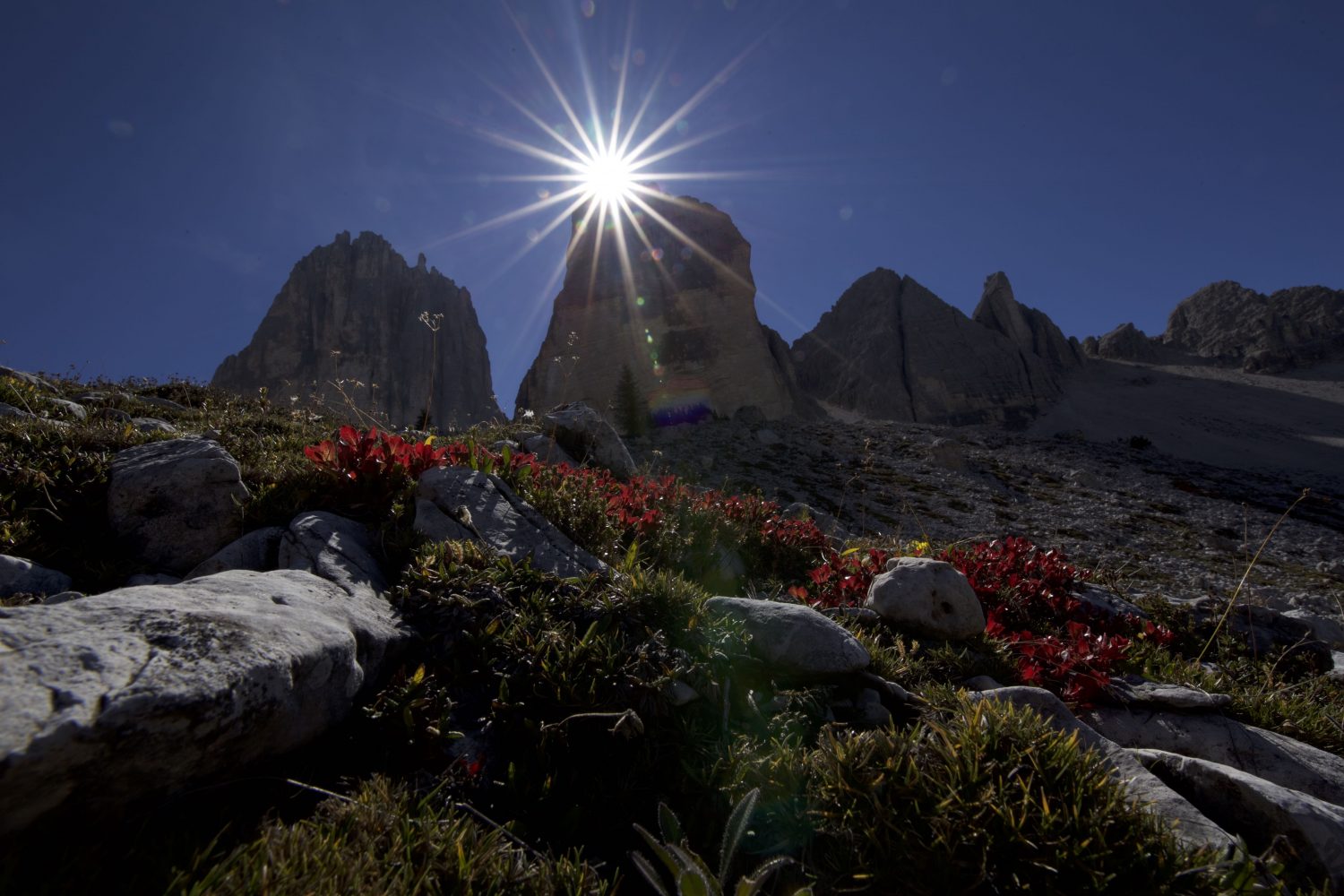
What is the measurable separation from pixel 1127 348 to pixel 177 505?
137691 mm

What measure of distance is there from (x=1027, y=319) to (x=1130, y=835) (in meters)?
115

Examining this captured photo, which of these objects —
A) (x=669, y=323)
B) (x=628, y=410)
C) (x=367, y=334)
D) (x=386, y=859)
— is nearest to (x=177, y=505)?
(x=386, y=859)

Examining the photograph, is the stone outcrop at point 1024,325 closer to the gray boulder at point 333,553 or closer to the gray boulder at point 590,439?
the gray boulder at point 590,439

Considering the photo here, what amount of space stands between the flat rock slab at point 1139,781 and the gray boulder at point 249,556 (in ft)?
18.0

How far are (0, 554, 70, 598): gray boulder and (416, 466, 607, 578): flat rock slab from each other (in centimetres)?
241

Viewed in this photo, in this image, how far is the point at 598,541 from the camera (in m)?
5.87

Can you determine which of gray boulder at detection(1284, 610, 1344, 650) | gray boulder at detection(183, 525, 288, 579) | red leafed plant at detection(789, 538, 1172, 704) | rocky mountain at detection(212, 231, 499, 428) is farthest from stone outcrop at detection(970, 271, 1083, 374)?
gray boulder at detection(183, 525, 288, 579)

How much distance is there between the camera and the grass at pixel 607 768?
222 centimetres

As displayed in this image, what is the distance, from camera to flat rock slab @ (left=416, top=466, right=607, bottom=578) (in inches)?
196

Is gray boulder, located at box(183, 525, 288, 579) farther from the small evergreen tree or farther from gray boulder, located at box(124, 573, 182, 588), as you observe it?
the small evergreen tree

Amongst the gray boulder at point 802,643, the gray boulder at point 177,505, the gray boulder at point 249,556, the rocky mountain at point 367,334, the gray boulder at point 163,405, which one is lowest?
the gray boulder at point 802,643

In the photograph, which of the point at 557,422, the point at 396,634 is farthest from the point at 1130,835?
the point at 557,422

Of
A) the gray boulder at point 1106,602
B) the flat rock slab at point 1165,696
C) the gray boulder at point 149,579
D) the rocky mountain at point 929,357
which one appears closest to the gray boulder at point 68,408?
the gray boulder at point 149,579

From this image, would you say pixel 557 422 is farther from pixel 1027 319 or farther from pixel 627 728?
pixel 1027 319
